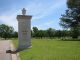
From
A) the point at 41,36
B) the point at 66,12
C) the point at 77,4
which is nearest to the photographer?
the point at 77,4

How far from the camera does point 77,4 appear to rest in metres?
59.6

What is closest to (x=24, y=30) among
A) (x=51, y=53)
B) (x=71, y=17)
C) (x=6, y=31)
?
(x=51, y=53)

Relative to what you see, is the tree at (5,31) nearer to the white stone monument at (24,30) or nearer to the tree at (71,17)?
the tree at (71,17)

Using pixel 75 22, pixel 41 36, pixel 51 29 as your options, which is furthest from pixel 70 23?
pixel 51 29

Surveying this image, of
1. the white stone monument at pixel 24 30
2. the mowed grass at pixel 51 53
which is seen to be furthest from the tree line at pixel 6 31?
the mowed grass at pixel 51 53

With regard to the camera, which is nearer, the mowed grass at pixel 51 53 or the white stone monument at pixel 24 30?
the mowed grass at pixel 51 53

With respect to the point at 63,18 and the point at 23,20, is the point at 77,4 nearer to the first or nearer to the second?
the point at 63,18

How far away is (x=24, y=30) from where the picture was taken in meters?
22.6

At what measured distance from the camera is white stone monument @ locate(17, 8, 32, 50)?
2222 centimetres

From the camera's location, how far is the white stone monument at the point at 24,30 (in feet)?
72.9

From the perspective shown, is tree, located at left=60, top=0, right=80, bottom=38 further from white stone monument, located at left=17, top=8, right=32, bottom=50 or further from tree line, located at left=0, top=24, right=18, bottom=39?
tree line, located at left=0, top=24, right=18, bottom=39

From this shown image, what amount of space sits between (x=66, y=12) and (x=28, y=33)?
1647 inches

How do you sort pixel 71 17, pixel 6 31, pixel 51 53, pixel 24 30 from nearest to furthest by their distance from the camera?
pixel 51 53, pixel 24 30, pixel 71 17, pixel 6 31

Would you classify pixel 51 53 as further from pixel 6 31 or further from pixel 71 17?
pixel 6 31
